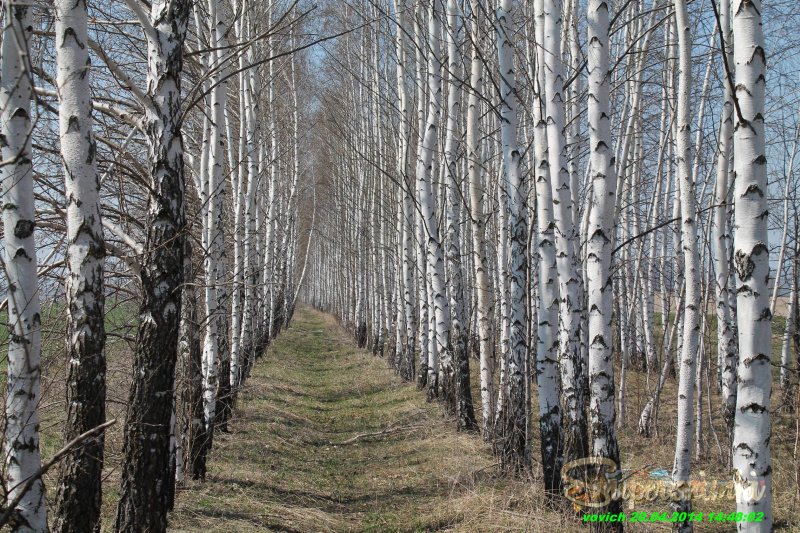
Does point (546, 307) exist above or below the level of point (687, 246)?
below

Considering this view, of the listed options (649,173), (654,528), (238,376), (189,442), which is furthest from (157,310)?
(649,173)

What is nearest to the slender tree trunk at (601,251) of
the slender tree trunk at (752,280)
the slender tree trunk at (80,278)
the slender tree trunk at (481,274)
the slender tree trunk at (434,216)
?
the slender tree trunk at (752,280)

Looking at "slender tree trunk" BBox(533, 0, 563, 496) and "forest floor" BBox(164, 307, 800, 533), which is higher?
"slender tree trunk" BBox(533, 0, 563, 496)

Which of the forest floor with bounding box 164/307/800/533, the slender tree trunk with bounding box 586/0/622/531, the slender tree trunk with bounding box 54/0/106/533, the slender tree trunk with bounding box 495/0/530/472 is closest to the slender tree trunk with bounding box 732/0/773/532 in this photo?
the slender tree trunk with bounding box 586/0/622/531

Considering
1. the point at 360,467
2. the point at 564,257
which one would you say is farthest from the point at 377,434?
the point at 564,257

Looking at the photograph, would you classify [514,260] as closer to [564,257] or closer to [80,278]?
[564,257]

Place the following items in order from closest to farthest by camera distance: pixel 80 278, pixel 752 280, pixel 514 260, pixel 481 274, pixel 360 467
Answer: pixel 752 280 < pixel 80 278 < pixel 514 260 < pixel 360 467 < pixel 481 274

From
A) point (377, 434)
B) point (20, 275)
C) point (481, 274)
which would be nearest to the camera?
point (20, 275)

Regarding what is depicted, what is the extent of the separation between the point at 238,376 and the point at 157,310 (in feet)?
24.0

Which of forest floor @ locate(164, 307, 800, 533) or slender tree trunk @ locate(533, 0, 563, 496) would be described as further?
forest floor @ locate(164, 307, 800, 533)

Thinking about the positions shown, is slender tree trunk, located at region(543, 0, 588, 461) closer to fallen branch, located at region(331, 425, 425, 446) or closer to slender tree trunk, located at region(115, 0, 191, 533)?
slender tree trunk, located at region(115, 0, 191, 533)

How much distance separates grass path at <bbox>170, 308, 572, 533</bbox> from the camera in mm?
6078

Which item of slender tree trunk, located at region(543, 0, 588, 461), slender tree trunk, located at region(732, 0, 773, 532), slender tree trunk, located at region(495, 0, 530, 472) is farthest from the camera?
slender tree trunk, located at region(495, 0, 530, 472)

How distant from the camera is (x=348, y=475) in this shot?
335 inches
